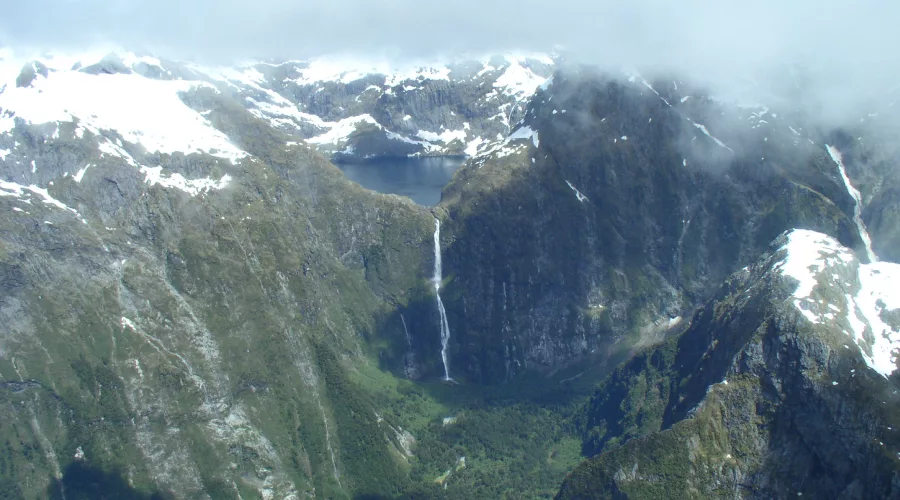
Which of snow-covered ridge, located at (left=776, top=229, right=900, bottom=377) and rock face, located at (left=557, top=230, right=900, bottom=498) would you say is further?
snow-covered ridge, located at (left=776, top=229, right=900, bottom=377)

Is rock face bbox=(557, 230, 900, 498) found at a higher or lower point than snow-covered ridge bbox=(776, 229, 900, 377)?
lower

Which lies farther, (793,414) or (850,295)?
(850,295)

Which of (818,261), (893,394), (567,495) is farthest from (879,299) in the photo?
(567,495)

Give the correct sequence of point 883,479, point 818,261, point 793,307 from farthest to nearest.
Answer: point 818,261 < point 793,307 < point 883,479

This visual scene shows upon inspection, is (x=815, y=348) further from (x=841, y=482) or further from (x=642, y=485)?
(x=642, y=485)
